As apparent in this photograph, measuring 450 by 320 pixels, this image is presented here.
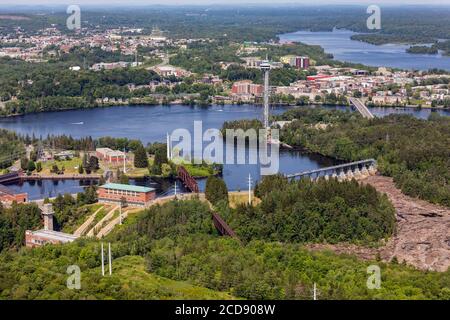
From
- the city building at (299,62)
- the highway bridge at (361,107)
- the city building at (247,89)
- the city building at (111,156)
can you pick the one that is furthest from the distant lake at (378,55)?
the city building at (111,156)

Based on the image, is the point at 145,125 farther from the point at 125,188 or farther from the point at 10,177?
the point at 125,188

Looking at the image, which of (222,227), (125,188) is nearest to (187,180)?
(125,188)

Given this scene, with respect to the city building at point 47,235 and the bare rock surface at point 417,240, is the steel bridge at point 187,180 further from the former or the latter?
the bare rock surface at point 417,240

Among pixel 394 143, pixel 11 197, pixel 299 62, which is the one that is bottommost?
pixel 11 197

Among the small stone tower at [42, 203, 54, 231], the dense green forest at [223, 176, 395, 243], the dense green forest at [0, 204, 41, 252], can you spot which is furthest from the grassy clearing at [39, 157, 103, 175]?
the dense green forest at [223, 176, 395, 243]

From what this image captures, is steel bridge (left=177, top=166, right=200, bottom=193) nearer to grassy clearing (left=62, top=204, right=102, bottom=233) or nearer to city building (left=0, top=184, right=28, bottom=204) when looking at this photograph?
grassy clearing (left=62, top=204, right=102, bottom=233)

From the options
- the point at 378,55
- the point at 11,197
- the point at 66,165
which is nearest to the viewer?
the point at 11,197

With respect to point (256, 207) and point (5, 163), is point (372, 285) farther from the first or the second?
point (5, 163)
